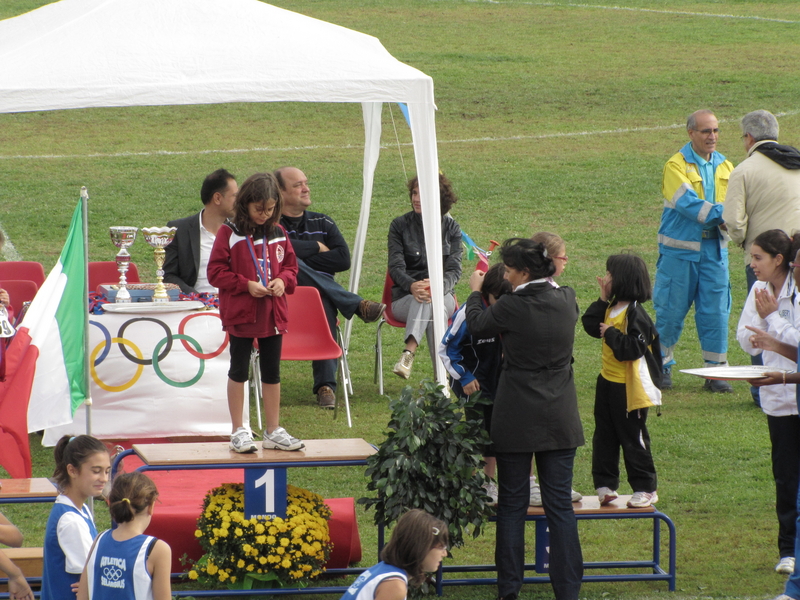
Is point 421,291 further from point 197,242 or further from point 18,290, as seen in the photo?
point 18,290

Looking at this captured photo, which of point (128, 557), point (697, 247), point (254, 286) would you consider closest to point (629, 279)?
point (254, 286)

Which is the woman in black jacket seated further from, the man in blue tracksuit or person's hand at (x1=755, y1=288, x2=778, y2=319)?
person's hand at (x1=755, y1=288, x2=778, y2=319)

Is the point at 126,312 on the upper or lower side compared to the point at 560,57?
lower

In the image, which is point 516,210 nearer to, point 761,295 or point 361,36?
point 361,36

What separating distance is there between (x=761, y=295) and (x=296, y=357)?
11.3 ft

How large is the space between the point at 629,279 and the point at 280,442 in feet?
6.14

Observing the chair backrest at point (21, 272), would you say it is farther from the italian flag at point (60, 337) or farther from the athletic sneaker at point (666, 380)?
the athletic sneaker at point (666, 380)

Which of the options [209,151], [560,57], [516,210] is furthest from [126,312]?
[560,57]

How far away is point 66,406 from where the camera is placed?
5.80 m

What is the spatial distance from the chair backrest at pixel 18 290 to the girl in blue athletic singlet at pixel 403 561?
4.98 m

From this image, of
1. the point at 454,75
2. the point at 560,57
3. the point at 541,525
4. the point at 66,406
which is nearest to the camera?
the point at 541,525

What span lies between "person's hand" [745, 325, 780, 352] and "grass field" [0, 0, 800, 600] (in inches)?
45.6

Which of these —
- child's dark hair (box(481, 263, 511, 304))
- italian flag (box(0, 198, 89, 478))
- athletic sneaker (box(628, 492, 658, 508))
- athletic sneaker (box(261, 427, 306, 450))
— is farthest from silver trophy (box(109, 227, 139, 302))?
athletic sneaker (box(628, 492, 658, 508))

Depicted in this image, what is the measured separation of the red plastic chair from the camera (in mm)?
7867
